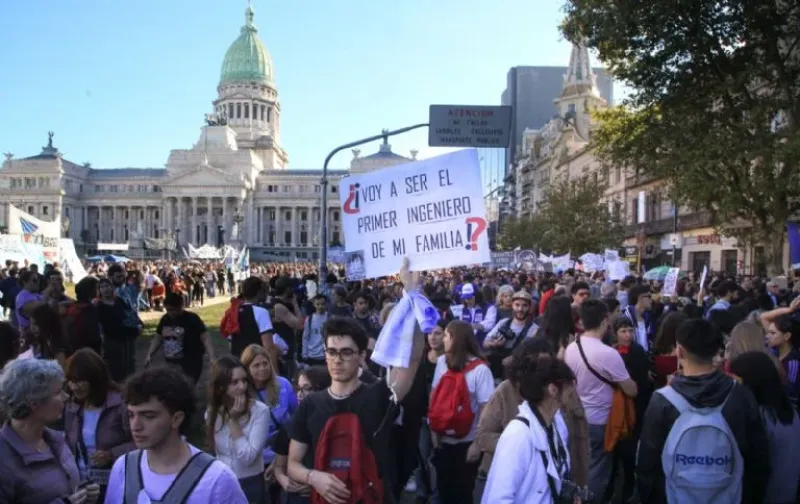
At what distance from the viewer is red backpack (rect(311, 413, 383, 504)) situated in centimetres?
329

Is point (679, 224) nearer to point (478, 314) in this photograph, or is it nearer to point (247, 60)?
point (478, 314)

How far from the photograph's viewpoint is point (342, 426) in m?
3.35

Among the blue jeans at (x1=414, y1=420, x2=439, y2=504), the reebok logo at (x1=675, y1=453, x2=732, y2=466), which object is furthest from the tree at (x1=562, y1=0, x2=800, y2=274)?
the reebok logo at (x1=675, y1=453, x2=732, y2=466)

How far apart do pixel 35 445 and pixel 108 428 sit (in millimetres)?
1054

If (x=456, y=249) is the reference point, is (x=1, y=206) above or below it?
above

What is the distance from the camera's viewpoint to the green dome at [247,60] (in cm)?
12600

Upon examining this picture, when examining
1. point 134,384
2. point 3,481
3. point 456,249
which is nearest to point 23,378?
point 3,481

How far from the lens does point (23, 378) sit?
3.27 meters

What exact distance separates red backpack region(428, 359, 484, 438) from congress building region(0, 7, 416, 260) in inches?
4056

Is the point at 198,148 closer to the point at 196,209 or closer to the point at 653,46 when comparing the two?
the point at 196,209

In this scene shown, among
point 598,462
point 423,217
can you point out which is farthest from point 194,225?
point 423,217

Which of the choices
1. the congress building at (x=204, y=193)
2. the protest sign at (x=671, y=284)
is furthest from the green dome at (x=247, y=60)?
the protest sign at (x=671, y=284)

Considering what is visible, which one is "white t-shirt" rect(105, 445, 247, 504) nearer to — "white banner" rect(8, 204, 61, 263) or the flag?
the flag

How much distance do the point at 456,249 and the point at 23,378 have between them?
2.43 meters
